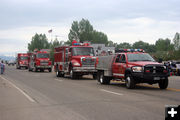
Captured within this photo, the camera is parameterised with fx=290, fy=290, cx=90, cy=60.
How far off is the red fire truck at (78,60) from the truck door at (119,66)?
6.74 meters

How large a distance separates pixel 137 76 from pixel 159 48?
126992 millimetres

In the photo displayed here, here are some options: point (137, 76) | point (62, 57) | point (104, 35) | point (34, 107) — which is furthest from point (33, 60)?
point (104, 35)

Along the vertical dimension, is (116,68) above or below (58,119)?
above

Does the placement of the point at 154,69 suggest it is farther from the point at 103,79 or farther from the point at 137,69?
the point at 103,79

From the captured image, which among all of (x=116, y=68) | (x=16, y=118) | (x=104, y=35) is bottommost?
(x=16, y=118)

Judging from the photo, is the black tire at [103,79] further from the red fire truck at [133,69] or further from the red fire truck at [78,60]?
the red fire truck at [78,60]

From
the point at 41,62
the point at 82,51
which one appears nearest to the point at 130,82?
the point at 82,51

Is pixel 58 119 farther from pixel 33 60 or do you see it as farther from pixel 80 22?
pixel 80 22

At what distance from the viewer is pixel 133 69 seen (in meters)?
14.5

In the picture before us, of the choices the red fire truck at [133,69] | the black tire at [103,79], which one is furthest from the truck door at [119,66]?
the black tire at [103,79]

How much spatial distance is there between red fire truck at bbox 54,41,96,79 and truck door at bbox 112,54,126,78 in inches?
265

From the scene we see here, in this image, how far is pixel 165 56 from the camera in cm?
6266

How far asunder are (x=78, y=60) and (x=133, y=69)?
31.6ft

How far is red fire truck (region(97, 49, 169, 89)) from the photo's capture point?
14.2 metres
